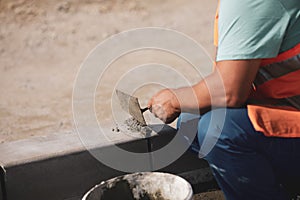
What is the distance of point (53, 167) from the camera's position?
3240mm

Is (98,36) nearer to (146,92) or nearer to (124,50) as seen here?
(124,50)

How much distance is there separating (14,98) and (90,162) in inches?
88.3

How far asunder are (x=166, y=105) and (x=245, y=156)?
0.43m

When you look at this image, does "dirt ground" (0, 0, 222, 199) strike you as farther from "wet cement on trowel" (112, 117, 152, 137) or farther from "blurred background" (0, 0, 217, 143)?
"wet cement on trowel" (112, 117, 152, 137)

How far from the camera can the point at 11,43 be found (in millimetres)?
6777

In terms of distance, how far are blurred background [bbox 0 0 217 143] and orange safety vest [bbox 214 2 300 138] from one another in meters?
2.04

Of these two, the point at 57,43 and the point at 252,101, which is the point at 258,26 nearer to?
the point at 252,101

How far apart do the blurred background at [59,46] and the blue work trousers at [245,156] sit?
1.83m

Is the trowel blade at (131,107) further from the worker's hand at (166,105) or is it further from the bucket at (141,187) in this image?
the bucket at (141,187)

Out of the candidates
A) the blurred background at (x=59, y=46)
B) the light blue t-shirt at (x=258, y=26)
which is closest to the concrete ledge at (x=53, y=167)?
the light blue t-shirt at (x=258, y=26)

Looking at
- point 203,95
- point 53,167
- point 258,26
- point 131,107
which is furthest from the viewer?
point 53,167

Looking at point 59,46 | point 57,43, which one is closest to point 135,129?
point 59,46

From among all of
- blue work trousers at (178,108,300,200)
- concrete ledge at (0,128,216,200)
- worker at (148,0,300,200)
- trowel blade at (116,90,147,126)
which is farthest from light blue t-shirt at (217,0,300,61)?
concrete ledge at (0,128,216,200)

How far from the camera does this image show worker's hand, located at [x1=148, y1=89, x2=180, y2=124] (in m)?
2.85
